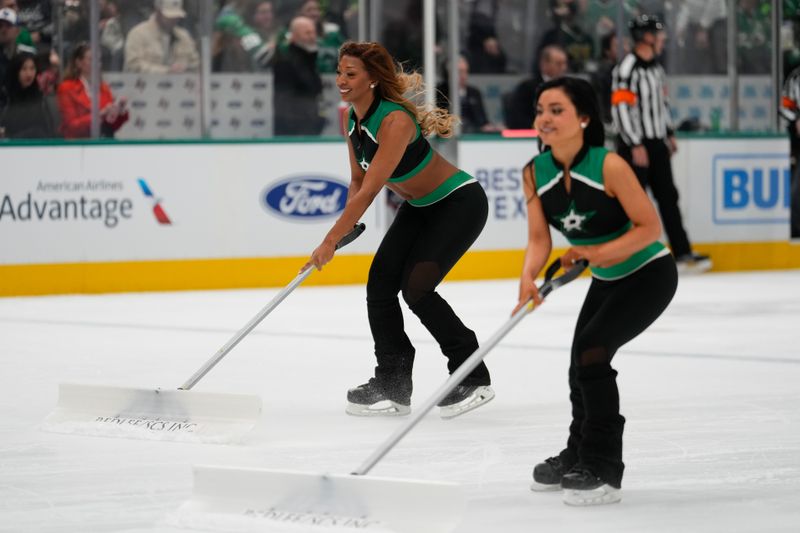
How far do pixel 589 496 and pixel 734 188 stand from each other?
6.45m

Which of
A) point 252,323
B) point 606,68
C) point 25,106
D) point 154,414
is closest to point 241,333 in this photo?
point 252,323

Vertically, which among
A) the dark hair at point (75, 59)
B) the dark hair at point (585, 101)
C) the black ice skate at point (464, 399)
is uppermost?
the dark hair at point (75, 59)

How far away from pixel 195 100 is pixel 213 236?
0.84m

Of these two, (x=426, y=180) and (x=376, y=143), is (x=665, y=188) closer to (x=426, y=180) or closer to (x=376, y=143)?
(x=426, y=180)

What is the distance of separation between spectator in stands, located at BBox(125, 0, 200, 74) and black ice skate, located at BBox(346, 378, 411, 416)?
4.38 m

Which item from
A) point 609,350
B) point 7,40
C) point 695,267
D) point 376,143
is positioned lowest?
point 695,267

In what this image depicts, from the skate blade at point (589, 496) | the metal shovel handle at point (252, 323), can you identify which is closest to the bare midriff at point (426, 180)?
the metal shovel handle at point (252, 323)

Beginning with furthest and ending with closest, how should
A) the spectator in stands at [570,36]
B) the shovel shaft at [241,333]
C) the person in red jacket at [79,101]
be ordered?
the spectator in stands at [570,36] → the person in red jacket at [79,101] → the shovel shaft at [241,333]

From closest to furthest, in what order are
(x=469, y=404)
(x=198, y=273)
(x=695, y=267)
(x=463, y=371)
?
(x=463, y=371), (x=469, y=404), (x=198, y=273), (x=695, y=267)

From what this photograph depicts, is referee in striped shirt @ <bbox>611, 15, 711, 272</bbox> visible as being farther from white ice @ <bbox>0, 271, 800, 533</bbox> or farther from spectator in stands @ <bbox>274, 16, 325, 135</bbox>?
spectator in stands @ <bbox>274, 16, 325, 135</bbox>

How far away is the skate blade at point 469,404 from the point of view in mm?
4321

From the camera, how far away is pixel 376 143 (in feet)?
13.9

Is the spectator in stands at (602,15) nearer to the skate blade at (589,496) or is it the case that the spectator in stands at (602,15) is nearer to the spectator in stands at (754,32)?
the spectator in stands at (754,32)

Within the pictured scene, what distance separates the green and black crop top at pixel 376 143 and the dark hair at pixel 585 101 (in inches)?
41.3
